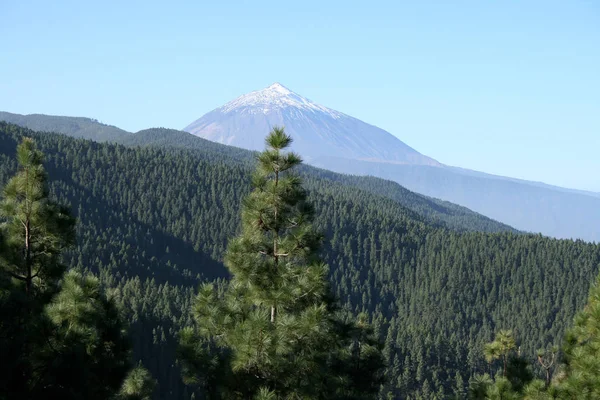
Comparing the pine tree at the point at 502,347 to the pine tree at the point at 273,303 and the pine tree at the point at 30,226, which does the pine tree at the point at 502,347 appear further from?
the pine tree at the point at 30,226

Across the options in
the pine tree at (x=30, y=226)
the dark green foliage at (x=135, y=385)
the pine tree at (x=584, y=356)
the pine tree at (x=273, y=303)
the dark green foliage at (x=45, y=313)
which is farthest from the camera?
the dark green foliage at (x=135, y=385)

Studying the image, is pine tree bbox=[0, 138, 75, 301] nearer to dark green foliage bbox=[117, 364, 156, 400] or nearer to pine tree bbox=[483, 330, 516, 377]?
dark green foliage bbox=[117, 364, 156, 400]

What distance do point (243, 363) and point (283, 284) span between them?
8.78 ft

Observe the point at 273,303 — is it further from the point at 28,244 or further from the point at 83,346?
the point at 28,244

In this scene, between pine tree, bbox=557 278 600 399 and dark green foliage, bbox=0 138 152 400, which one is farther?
pine tree, bbox=557 278 600 399

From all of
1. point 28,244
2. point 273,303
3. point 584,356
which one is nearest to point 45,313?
point 28,244

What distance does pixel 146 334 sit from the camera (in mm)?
109000

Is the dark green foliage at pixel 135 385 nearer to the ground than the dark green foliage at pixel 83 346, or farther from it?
nearer to the ground

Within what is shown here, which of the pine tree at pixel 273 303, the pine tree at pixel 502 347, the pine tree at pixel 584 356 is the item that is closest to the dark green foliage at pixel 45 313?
the pine tree at pixel 273 303

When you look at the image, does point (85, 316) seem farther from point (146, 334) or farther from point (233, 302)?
point (146, 334)

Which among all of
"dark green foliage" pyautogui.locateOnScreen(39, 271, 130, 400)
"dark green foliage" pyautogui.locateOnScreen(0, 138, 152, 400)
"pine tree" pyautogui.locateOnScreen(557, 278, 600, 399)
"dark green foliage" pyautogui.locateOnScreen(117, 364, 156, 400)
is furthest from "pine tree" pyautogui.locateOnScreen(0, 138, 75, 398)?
"pine tree" pyautogui.locateOnScreen(557, 278, 600, 399)

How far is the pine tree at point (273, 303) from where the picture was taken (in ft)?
53.8

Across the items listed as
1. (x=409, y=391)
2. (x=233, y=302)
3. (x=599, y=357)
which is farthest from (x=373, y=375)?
(x=409, y=391)

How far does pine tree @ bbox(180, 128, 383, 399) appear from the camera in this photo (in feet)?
53.8
